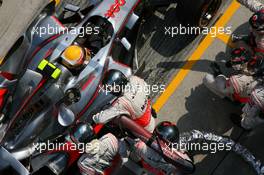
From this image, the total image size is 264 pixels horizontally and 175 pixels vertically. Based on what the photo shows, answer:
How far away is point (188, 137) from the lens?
292 inches

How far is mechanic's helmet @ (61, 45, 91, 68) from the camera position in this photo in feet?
22.4

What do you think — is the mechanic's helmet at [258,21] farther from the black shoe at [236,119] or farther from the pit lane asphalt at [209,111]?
the black shoe at [236,119]

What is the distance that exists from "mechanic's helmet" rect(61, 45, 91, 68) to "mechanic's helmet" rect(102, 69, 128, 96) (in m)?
0.51

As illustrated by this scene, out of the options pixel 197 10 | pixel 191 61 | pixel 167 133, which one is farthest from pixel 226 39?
pixel 167 133

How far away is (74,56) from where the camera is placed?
22.3 ft

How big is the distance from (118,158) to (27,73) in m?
1.83

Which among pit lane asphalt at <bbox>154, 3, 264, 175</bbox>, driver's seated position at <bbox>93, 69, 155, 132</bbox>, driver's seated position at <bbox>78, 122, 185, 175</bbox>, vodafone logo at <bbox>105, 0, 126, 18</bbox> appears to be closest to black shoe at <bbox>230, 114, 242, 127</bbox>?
pit lane asphalt at <bbox>154, 3, 264, 175</bbox>

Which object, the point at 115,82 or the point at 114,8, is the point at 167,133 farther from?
the point at 114,8

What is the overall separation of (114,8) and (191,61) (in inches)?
70.4

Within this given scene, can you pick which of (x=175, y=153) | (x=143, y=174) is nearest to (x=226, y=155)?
(x=143, y=174)

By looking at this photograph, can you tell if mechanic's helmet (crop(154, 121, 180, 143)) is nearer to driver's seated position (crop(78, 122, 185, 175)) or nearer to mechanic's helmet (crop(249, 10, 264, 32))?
driver's seated position (crop(78, 122, 185, 175))

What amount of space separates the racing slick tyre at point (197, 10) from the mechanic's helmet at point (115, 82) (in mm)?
1879

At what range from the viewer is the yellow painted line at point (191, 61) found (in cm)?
823

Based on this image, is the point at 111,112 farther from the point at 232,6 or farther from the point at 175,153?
the point at 232,6
